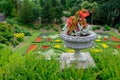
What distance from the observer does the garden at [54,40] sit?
442 inches

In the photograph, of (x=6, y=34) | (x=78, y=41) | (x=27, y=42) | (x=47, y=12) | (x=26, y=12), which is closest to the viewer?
(x=78, y=41)

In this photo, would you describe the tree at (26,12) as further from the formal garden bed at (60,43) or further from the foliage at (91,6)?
the foliage at (91,6)

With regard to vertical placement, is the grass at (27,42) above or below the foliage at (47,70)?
below

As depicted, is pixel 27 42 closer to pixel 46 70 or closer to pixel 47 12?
pixel 47 12

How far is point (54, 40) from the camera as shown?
3012cm

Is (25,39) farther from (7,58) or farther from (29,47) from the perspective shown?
(7,58)

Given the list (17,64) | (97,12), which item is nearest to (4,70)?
(17,64)

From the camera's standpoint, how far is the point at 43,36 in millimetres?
32656

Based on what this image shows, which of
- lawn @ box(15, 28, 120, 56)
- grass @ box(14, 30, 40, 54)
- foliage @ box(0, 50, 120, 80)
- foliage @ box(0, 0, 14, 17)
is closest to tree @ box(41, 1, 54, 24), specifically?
grass @ box(14, 30, 40, 54)

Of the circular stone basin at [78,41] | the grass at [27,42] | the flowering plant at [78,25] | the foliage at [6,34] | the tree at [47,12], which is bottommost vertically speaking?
the grass at [27,42]

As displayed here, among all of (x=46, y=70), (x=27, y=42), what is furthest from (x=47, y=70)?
(x=27, y=42)

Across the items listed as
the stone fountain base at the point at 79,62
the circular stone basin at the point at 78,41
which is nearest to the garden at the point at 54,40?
the circular stone basin at the point at 78,41

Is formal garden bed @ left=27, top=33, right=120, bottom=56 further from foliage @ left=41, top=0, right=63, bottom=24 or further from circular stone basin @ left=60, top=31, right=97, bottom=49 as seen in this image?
circular stone basin @ left=60, top=31, right=97, bottom=49

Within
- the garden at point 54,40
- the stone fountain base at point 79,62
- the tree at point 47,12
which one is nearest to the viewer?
the garden at point 54,40
